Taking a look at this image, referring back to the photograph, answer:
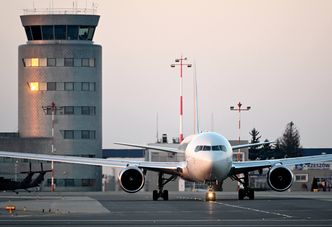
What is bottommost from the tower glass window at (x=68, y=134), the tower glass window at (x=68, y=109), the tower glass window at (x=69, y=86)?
the tower glass window at (x=68, y=134)

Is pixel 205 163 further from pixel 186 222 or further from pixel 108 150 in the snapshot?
pixel 108 150

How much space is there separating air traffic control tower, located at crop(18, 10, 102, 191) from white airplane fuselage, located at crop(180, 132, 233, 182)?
64241 millimetres

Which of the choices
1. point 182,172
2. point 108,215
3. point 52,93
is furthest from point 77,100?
point 108,215

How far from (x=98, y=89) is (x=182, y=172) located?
212 feet

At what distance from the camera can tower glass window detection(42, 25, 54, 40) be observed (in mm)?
125188

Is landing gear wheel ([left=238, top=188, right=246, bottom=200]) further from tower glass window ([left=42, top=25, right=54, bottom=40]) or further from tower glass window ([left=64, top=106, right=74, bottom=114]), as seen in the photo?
tower glass window ([left=64, top=106, right=74, bottom=114])

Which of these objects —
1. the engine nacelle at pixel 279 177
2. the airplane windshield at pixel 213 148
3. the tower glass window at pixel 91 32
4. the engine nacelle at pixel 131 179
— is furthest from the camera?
the tower glass window at pixel 91 32

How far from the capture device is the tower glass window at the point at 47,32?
12519 centimetres

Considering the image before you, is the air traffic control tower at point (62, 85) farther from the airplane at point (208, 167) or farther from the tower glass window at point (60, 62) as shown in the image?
the airplane at point (208, 167)

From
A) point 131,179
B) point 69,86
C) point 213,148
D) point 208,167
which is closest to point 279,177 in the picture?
point 213,148

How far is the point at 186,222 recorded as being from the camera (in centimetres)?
3909

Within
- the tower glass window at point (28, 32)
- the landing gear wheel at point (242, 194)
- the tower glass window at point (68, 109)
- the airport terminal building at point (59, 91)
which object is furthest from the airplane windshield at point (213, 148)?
the tower glass window at point (28, 32)

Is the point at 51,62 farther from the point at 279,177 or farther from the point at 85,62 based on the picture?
the point at 279,177

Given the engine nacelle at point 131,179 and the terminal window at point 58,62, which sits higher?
the terminal window at point 58,62
